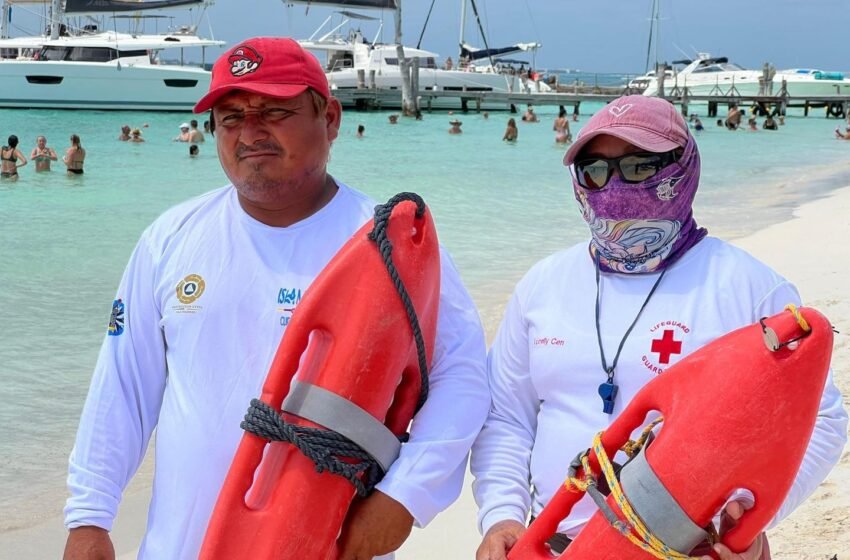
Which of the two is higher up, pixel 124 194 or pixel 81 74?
pixel 81 74

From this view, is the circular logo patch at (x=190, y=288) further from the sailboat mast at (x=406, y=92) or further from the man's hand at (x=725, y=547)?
the sailboat mast at (x=406, y=92)

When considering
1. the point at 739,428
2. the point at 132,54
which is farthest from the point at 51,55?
the point at 739,428

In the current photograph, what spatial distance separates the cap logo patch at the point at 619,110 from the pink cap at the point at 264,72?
627 mm

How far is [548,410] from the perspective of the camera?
2225 mm

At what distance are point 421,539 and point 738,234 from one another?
30.7ft

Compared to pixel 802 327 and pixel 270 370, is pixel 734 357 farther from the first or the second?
pixel 270 370

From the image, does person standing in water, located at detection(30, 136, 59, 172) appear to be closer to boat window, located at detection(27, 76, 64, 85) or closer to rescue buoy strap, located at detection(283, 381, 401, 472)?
rescue buoy strap, located at detection(283, 381, 401, 472)

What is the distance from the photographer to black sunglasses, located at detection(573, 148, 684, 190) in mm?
2109

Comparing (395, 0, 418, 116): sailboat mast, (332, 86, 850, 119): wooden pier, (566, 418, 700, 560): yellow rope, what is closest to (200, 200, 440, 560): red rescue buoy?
(566, 418, 700, 560): yellow rope

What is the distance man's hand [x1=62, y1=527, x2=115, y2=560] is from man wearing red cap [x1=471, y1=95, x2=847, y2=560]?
31.4 inches

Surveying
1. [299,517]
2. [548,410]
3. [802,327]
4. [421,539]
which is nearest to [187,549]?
[299,517]

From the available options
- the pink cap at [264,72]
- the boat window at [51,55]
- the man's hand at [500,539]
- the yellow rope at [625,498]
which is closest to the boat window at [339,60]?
the boat window at [51,55]

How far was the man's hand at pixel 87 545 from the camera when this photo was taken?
2.10 m

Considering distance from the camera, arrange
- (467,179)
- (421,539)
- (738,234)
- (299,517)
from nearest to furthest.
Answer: (299,517)
(421,539)
(738,234)
(467,179)
